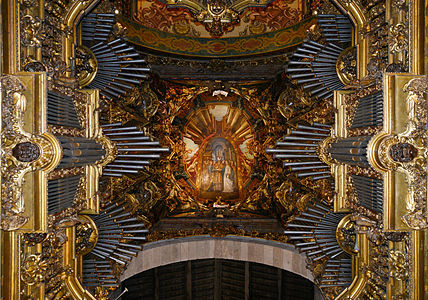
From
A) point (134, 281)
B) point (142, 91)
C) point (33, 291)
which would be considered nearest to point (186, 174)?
point (142, 91)

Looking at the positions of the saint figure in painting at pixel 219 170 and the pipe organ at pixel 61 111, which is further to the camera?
the saint figure in painting at pixel 219 170

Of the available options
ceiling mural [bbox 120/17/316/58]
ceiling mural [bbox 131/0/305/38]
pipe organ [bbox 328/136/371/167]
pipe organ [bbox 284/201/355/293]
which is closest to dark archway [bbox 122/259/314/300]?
pipe organ [bbox 284/201/355/293]

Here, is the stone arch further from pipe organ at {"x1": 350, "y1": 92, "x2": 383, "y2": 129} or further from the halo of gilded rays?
pipe organ at {"x1": 350, "y1": 92, "x2": 383, "y2": 129}

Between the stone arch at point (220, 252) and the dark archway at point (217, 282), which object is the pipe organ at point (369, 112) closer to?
the stone arch at point (220, 252)

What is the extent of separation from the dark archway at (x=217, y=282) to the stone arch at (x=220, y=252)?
910 millimetres

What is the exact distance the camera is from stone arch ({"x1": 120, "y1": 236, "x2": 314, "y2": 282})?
8.71 metres

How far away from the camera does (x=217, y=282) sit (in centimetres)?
1060

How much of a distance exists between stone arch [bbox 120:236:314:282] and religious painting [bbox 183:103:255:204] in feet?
3.93

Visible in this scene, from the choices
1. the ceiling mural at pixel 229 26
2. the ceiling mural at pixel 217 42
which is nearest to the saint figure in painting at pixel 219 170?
the ceiling mural at pixel 217 42

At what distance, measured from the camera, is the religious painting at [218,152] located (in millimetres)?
9812

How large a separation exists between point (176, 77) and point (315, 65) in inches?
152

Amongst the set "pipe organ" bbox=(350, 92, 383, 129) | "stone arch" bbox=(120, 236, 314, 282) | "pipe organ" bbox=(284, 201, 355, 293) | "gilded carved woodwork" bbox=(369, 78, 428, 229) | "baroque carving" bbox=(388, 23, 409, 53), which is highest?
"baroque carving" bbox=(388, 23, 409, 53)

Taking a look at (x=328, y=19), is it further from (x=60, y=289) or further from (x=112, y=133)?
(x=60, y=289)

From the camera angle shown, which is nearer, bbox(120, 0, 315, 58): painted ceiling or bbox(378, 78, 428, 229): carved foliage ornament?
bbox(378, 78, 428, 229): carved foliage ornament
